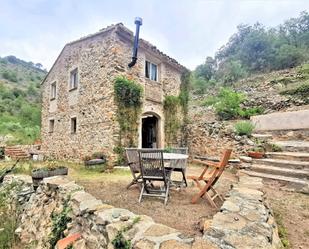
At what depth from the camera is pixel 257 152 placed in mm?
6930

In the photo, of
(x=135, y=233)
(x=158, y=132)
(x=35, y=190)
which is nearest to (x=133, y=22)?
(x=158, y=132)

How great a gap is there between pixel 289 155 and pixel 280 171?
2.80ft

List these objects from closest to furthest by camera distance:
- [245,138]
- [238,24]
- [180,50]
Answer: [245,138]
[180,50]
[238,24]

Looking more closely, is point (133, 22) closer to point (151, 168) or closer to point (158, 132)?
point (158, 132)

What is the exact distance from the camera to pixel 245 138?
7.85 metres

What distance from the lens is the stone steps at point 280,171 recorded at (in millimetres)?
5164

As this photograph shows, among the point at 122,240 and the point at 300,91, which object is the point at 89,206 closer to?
the point at 122,240

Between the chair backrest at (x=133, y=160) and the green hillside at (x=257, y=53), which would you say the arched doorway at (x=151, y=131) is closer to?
the chair backrest at (x=133, y=160)

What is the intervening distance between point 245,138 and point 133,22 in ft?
18.5

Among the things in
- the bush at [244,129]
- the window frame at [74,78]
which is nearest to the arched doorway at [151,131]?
the window frame at [74,78]

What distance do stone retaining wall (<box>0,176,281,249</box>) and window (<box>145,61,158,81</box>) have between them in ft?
20.5

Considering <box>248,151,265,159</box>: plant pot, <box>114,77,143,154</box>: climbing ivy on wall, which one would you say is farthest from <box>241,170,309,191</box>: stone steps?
<box>114,77,143,154</box>: climbing ivy on wall

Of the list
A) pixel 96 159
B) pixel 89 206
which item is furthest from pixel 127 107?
pixel 89 206

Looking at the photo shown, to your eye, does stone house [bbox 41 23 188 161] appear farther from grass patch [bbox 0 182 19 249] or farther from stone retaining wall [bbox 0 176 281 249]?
stone retaining wall [bbox 0 176 281 249]
